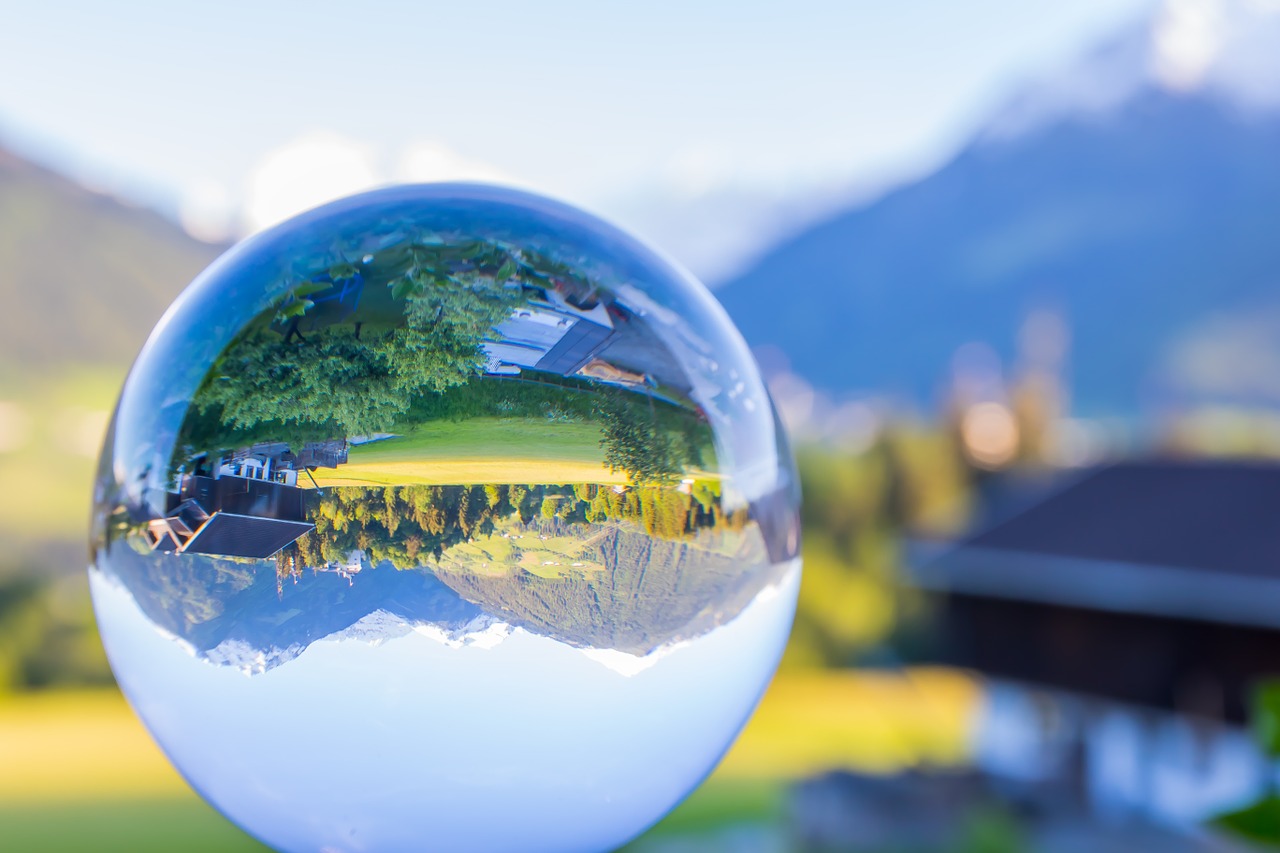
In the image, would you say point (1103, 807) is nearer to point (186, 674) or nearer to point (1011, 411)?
point (1011, 411)

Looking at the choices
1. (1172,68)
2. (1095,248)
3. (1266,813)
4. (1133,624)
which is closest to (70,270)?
(1133,624)

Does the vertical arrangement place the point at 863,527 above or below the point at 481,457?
below

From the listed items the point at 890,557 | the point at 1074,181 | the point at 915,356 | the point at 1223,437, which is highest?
the point at 1074,181

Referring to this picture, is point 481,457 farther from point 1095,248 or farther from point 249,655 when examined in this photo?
point 1095,248

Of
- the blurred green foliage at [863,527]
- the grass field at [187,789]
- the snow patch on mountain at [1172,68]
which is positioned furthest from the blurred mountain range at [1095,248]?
the grass field at [187,789]

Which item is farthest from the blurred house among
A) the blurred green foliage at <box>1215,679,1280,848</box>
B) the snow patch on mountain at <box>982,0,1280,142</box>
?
the snow patch on mountain at <box>982,0,1280,142</box>

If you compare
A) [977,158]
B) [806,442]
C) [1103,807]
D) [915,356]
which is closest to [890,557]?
[806,442]
